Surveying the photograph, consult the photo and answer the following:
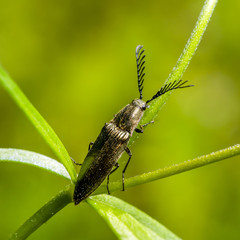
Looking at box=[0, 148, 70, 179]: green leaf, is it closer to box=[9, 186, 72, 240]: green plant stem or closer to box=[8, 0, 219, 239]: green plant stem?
box=[8, 0, 219, 239]: green plant stem

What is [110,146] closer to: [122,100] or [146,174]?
[146,174]

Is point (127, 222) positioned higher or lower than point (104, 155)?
lower

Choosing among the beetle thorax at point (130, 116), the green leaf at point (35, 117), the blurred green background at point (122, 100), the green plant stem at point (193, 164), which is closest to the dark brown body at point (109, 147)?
the beetle thorax at point (130, 116)

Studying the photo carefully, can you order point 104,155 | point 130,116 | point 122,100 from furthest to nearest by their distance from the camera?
point 122,100 < point 130,116 < point 104,155

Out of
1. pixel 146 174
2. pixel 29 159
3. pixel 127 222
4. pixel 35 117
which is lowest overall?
pixel 127 222

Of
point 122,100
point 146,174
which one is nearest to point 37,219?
point 146,174

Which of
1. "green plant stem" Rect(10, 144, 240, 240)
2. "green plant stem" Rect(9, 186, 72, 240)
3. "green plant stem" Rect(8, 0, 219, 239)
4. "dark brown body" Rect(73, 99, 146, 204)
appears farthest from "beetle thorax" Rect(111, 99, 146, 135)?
"green plant stem" Rect(9, 186, 72, 240)
